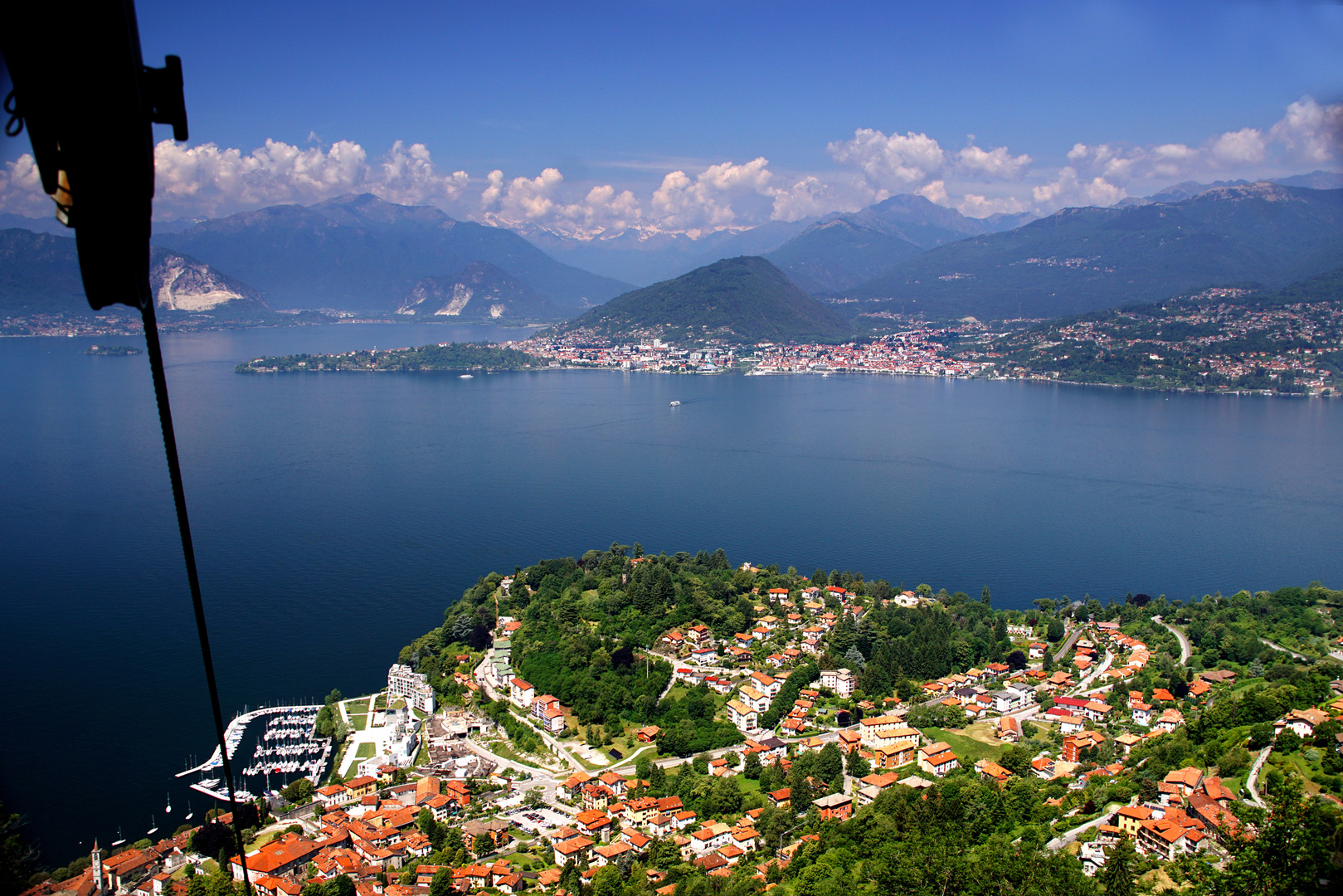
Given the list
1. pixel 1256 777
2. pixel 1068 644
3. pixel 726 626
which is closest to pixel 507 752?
pixel 726 626

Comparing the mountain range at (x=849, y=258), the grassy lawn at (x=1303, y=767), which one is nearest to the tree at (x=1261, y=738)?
the grassy lawn at (x=1303, y=767)

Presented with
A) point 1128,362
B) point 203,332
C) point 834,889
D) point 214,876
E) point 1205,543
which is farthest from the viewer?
point 203,332

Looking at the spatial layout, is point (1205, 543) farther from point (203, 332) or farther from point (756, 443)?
point (203, 332)

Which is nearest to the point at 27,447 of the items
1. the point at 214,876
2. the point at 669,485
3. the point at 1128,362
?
the point at 669,485

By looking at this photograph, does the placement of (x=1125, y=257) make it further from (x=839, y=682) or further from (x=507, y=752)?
(x=507, y=752)

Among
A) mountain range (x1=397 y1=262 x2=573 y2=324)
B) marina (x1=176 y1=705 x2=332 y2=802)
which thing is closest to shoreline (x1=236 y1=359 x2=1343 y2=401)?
marina (x1=176 y1=705 x2=332 y2=802)

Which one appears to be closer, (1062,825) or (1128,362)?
(1062,825)
